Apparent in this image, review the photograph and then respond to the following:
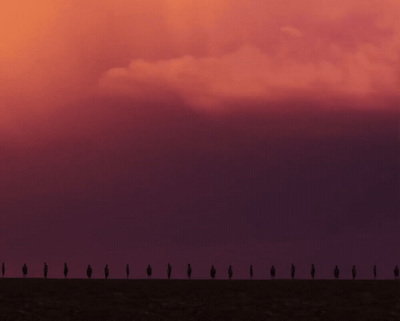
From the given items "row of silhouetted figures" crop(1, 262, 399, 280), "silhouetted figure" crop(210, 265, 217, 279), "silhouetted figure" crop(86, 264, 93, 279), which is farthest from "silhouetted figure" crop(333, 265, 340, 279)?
"silhouetted figure" crop(86, 264, 93, 279)

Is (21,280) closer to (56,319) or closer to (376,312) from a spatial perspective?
(56,319)

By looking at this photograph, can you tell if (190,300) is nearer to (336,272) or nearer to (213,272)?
(213,272)

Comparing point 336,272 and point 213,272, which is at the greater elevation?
point 336,272

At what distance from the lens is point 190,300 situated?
119 m

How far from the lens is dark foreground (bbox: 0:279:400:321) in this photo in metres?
112

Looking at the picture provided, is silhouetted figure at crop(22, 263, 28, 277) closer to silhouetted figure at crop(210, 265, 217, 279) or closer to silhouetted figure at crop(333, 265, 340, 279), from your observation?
silhouetted figure at crop(210, 265, 217, 279)

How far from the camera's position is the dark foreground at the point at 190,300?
112 meters

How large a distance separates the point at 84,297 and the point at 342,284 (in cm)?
3469

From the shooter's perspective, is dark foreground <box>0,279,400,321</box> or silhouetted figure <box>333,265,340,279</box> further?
silhouetted figure <box>333,265,340,279</box>

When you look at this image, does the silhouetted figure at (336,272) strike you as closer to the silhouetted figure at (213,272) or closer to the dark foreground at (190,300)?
the dark foreground at (190,300)

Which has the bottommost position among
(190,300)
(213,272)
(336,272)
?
(190,300)

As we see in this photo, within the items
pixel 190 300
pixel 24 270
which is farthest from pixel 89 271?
pixel 190 300

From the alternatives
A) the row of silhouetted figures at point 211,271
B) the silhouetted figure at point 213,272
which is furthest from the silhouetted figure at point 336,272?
the silhouetted figure at point 213,272

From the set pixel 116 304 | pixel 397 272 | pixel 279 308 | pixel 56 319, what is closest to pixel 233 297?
pixel 279 308
